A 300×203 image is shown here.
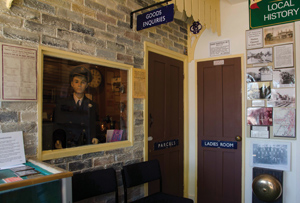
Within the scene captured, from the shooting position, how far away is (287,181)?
352cm

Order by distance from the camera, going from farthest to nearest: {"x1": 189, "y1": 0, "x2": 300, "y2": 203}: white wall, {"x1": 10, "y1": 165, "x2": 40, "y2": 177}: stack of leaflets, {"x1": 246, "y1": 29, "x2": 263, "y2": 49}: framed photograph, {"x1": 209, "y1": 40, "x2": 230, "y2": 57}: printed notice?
{"x1": 209, "y1": 40, "x2": 230, "y2": 57}: printed notice, {"x1": 246, "y1": 29, "x2": 263, "y2": 49}: framed photograph, {"x1": 189, "y1": 0, "x2": 300, "y2": 203}: white wall, {"x1": 10, "y1": 165, "x2": 40, "y2": 177}: stack of leaflets

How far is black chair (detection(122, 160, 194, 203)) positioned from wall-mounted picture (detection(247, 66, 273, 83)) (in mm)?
1970

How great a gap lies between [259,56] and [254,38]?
30 cm


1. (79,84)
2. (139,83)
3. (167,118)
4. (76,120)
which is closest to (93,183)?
(76,120)

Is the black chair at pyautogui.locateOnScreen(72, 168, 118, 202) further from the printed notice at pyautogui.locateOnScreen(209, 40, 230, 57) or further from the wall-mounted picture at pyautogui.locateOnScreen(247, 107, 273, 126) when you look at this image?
the printed notice at pyautogui.locateOnScreen(209, 40, 230, 57)

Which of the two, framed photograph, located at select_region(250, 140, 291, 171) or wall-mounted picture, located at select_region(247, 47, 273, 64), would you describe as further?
wall-mounted picture, located at select_region(247, 47, 273, 64)

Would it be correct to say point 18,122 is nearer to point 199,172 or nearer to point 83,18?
point 83,18

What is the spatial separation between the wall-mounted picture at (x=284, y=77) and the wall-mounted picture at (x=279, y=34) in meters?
0.43

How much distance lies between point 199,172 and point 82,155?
92.2 inches

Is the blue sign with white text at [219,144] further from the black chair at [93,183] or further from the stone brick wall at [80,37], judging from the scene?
the black chair at [93,183]

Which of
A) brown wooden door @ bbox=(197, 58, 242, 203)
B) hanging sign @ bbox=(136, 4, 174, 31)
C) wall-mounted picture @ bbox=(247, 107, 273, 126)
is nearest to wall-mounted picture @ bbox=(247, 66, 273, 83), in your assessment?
brown wooden door @ bbox=(197, 58, 242, 203)

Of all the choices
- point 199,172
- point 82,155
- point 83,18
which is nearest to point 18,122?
point 82,155

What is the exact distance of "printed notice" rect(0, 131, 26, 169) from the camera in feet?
6.12

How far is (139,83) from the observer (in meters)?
3.36
